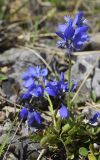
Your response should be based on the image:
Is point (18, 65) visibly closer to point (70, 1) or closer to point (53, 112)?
point (53, 112)

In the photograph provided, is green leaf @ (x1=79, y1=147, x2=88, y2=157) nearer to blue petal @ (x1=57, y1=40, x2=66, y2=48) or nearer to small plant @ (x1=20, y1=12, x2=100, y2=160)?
small plant @ (x1=20, y1=12, x2=100, y2=160)

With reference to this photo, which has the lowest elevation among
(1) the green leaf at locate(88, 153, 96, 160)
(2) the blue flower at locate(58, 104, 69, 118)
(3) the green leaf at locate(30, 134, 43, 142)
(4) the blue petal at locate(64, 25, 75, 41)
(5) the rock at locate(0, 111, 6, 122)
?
(1) the green leaf at locate(88, 153, 96, 160)

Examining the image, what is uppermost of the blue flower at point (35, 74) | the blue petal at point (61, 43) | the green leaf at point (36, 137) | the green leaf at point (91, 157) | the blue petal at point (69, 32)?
the blue petal at point (69, 32)

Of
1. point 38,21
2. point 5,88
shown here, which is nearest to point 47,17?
point 38,21

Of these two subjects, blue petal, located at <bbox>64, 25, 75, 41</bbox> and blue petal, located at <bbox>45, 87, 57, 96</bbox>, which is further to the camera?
blue petal, located at <bbox>45, 87, 57, 96</bbox>

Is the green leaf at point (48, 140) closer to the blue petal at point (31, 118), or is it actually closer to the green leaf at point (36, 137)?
the green leaf at point (36, 137)

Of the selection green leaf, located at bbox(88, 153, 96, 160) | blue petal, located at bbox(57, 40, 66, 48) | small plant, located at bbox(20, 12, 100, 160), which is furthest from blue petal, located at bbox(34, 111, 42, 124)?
blue petal, located at bbox(57, 40, 66, 48)

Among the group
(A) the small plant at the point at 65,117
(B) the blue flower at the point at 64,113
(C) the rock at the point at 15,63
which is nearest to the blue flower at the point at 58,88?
(A) the small plant at the point at 65,117

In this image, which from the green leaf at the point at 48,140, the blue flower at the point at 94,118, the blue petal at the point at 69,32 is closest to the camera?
the blue petal at the point at 69,32

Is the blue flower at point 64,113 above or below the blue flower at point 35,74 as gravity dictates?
below
